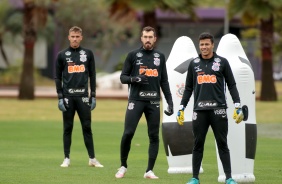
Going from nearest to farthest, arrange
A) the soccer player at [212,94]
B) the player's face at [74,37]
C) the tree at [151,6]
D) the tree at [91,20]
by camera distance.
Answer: the soccer player at [212,94]
the player's face at [74,37]
the tree at [151,6]
the tree at [91,20]

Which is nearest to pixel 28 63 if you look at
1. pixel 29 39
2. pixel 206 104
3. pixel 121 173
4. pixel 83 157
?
pixel 29 39

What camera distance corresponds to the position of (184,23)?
75750mm

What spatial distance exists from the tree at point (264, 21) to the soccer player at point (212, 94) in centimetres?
2605

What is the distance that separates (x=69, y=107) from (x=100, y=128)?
10.9 meters

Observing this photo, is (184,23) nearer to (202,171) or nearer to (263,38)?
(263,38)

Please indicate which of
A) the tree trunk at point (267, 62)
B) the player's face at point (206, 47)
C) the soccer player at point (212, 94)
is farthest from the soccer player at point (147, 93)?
the tree trunk at point (267, 62)

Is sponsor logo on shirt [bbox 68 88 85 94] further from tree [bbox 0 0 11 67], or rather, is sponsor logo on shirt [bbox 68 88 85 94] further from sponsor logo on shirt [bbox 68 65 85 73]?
tree [bbox 0 0 11 67]

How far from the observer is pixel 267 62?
4134cm

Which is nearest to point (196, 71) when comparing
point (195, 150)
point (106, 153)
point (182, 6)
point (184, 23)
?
point (195, 150)

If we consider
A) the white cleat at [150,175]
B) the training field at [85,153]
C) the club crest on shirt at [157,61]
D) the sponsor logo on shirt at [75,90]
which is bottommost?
the training field at [85,153]

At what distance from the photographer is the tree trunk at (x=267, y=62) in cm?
4075

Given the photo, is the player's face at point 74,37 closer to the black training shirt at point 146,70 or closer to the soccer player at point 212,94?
the black training shirt at point 146,70

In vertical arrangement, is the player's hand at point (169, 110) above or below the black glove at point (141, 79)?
below

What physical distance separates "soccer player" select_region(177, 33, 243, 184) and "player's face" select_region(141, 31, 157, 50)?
1.30 meters
